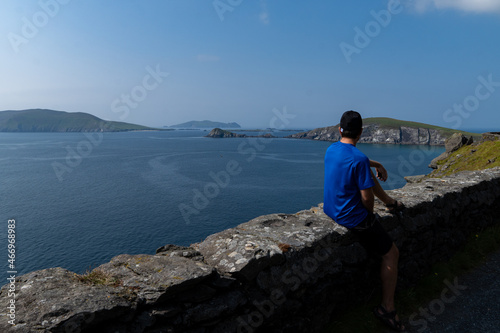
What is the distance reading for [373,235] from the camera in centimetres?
454

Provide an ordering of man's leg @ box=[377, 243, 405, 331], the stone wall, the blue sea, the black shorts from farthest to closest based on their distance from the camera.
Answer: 1. the blue sea
2. man's leg @ box=[377, 243, 405, 331]
3. the black shorts
4. the stone wall

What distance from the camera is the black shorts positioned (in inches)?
178

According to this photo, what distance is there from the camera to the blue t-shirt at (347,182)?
164 inches

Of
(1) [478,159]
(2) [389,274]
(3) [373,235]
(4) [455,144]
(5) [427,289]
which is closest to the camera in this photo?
(3) [373,235]

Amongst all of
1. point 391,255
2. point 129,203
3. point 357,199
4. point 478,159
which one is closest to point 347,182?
point 357,199

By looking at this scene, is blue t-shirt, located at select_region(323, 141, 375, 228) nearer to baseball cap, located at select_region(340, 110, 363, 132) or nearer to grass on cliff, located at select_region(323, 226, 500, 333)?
baseball cap, located at select_region(340, 110, 363, 132)

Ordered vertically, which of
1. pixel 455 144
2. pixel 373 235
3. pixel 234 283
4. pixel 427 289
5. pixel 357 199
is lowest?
pixel 427 289

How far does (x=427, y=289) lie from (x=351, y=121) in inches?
145

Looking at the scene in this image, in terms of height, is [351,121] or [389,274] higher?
[351,121]

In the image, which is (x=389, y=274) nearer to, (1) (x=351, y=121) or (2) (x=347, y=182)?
(2) (x=347, y=182)

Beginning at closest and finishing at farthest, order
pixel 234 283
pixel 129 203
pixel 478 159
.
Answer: pixel 234 283 → pixel 478 159 → pixel 129 203

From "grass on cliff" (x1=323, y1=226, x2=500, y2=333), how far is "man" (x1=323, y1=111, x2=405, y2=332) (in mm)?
243

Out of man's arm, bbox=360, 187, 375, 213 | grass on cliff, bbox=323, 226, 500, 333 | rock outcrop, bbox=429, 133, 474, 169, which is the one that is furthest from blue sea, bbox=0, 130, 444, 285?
man's arm, bbox=360, 187, 375, 213

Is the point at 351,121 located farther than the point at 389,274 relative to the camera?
No
